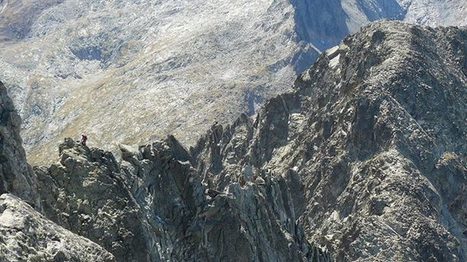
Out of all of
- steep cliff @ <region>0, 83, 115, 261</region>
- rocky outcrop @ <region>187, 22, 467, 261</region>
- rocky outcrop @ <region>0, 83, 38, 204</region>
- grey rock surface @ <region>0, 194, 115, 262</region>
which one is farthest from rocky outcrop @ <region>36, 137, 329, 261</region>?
grey rock surface @ <region>0, 194, 115, 262</region>

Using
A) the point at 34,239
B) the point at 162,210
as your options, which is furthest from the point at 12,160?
the point at 162,210

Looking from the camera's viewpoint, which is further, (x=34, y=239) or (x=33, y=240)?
(x=34, y=239)

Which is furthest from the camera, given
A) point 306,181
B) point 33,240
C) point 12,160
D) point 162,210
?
point 306,181

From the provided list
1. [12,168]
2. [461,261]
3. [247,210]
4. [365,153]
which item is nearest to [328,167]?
[365,153]

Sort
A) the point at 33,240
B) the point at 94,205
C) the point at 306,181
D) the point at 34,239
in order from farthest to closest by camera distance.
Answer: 1. the point at 306,181
2. the point at 94,205
3. the point at 34,239
4. the point at 33,240

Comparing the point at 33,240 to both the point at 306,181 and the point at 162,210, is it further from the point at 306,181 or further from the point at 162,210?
the point at 306,181

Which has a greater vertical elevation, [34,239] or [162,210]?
[34,239]

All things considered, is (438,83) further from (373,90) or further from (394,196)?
(394,196)
